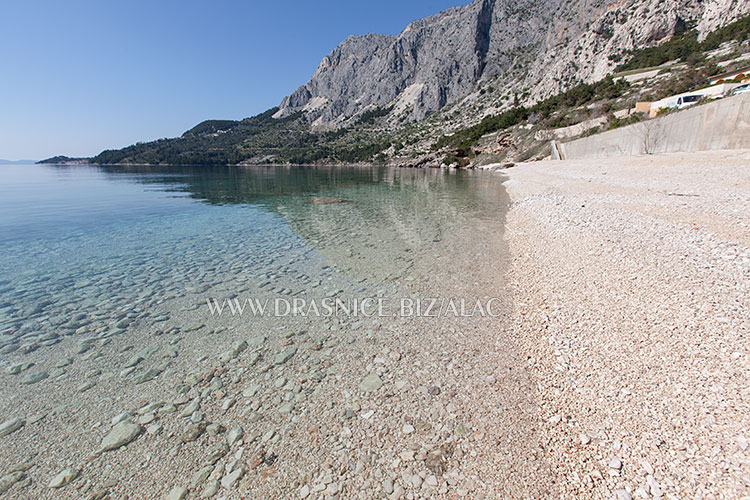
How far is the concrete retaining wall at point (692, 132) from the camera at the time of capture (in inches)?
714

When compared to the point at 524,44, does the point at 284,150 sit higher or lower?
lower

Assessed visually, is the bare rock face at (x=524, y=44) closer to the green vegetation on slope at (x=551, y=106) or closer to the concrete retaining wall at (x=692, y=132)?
the green vegetation on slope at (x=551, y=106)

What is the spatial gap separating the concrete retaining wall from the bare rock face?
71.5 m

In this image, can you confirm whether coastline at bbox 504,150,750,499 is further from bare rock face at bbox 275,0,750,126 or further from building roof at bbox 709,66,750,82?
bare rock face at bbox 275,0,750,126

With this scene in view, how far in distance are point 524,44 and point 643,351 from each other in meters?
174

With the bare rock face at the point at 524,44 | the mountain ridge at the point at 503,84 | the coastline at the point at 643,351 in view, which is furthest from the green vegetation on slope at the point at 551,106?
the coastline at the point at 643,351

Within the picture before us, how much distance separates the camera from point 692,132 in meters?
21.7

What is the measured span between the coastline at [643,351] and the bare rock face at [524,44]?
101 metres

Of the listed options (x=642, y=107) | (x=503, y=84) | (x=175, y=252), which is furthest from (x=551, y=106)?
(x=175, y=252)

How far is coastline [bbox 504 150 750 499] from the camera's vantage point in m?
2.70

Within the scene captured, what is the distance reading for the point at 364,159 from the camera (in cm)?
12312

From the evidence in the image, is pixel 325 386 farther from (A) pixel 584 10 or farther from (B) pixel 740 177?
(A) pixel 584 10

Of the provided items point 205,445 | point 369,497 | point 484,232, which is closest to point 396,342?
point 369,497

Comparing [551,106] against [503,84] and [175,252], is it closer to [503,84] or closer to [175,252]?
[503,84]
